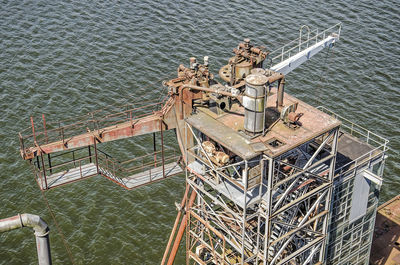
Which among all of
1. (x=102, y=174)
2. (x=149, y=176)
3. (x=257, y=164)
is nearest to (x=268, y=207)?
(x=257, y=164)

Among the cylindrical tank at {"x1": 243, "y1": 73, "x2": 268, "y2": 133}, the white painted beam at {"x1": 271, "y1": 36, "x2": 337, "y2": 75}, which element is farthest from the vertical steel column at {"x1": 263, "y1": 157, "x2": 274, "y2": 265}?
the white painted beam at {"x1": 271, "y1": 36, "x2": 337, "y2": 75}

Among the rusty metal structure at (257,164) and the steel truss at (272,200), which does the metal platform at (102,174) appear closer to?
the rusty metal structure at (257,164)

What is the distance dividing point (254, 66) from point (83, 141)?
41.6 ft

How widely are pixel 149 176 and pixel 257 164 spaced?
10.1 meters

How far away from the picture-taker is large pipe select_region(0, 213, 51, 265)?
21.6 meters

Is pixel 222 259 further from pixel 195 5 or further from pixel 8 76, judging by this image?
pixel 195 5

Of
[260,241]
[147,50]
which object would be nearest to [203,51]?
[147,50]

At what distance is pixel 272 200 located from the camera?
34312mm

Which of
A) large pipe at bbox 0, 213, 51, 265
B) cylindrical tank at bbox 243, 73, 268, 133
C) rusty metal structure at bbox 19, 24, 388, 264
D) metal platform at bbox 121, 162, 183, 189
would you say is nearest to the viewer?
large pipe at bbox 0, 213, 51, 265

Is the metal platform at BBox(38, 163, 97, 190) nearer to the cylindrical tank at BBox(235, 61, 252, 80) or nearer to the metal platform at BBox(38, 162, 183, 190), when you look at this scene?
the metal platform at BBox(38, 162, 183, 190)

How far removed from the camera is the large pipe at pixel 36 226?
70.9 ft

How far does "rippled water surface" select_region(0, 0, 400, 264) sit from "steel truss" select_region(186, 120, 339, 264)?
486 inches

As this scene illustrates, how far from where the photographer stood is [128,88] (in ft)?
211

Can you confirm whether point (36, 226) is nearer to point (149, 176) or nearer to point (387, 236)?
point (149, 176)
